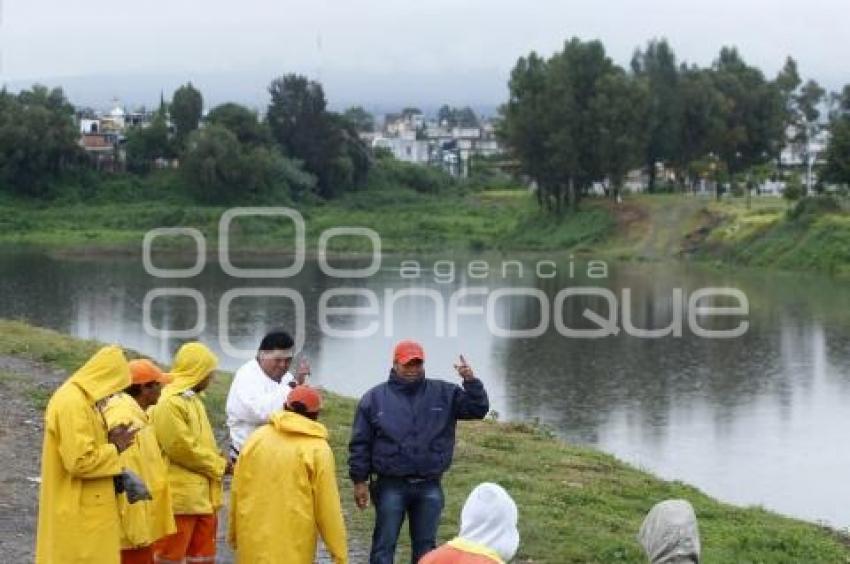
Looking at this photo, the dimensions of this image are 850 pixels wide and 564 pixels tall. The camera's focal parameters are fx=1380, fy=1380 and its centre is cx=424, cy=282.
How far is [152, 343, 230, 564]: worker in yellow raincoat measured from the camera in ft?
22.4

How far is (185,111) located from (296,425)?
73395 millimetres

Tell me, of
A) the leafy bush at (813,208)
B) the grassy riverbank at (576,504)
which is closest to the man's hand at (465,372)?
the grassy riverbank at (576,504)

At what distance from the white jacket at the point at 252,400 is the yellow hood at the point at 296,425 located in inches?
41.3

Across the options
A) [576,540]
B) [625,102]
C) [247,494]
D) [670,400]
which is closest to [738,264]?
[625,102]

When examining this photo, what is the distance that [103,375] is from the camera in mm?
5871

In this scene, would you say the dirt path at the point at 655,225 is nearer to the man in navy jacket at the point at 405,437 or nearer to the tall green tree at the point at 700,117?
the tall green tree at the point at 700,117

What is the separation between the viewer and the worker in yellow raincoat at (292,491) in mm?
6078

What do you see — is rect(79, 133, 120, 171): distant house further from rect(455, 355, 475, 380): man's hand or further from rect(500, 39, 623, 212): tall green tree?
rect(455, 355, 475, 380): man's hand

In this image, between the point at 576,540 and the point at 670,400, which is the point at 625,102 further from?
the point at 576,540

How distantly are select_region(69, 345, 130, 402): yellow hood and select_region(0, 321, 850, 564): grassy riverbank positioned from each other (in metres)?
3.50

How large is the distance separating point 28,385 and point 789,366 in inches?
606

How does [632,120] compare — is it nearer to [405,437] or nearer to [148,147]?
[148,147]

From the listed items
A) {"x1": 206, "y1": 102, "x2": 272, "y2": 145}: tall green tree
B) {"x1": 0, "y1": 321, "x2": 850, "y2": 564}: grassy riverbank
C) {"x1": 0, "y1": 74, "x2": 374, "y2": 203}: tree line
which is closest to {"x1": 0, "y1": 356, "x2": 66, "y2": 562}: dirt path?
{"x1": 0, "y1": 321, "x2": 850, "y2": 564}: grassy riverbank

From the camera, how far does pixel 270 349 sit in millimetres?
7277
